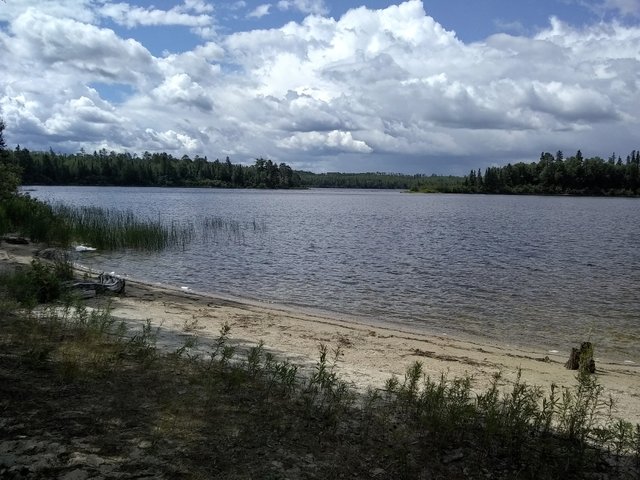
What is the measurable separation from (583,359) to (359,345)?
160 inches

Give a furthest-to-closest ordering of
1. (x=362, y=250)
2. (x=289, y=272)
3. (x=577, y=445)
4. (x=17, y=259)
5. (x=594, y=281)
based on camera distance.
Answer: (x=362, y=250) → (x=289, y=272) → (x=594, y=281) → (x=17, y=259) → (x=577, y=445)

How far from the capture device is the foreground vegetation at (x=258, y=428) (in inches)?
165

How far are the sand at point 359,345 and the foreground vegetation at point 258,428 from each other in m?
1.46

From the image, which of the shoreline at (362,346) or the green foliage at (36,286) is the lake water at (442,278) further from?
the green foliage at (36,286)

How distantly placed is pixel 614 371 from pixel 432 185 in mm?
176063

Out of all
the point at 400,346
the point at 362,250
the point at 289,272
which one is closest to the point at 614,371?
the point at 400,346

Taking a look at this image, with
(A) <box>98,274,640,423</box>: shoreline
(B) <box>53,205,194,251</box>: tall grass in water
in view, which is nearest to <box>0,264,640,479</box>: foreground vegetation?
(A) <box>98,274,640,423</box>: shoreline

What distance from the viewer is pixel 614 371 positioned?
9742 millimetres

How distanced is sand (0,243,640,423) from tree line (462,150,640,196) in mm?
150125

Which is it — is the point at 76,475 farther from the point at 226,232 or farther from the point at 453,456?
the point at 226,232

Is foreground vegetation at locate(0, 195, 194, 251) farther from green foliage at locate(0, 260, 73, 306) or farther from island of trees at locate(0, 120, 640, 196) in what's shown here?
island of trees at locate(0, 120, 640, 196)

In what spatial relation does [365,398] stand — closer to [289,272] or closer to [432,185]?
[289,272]

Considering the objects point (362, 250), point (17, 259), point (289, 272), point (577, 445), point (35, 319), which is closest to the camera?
point (577, 445)

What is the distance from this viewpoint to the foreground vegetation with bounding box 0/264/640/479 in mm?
4199
